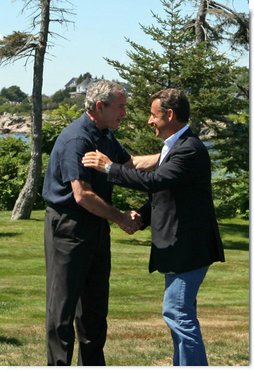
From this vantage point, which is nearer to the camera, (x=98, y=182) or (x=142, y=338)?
(x=98, y=182)

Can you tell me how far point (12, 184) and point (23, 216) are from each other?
3100 millimetres

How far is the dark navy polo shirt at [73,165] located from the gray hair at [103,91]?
0.14 metres

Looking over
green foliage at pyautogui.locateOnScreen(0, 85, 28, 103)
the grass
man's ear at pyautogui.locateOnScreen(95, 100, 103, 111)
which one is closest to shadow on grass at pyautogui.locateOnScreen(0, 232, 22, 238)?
the grass

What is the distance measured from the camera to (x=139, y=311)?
32.7 ft

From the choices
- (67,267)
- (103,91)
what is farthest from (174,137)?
(67,267)

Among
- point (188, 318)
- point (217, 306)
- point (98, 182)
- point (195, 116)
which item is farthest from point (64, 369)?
point (195, 116)

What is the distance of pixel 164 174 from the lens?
178 inches

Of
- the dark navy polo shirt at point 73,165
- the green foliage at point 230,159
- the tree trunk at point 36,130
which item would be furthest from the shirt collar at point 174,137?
the tree trunk at point 36,130

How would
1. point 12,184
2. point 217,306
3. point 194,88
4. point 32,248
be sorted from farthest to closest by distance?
1. point 12,184
2. point 194,88
3. point 32,248
4. point 217,306

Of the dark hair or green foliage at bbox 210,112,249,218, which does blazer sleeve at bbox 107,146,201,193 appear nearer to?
the dark hair

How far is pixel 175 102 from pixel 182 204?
1.86 ft

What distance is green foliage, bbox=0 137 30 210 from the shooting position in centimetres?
2767

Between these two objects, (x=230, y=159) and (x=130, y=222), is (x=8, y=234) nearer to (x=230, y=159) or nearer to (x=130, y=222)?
(x=230, y=159)

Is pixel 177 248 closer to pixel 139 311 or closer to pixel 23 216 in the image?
pixel 139 311
